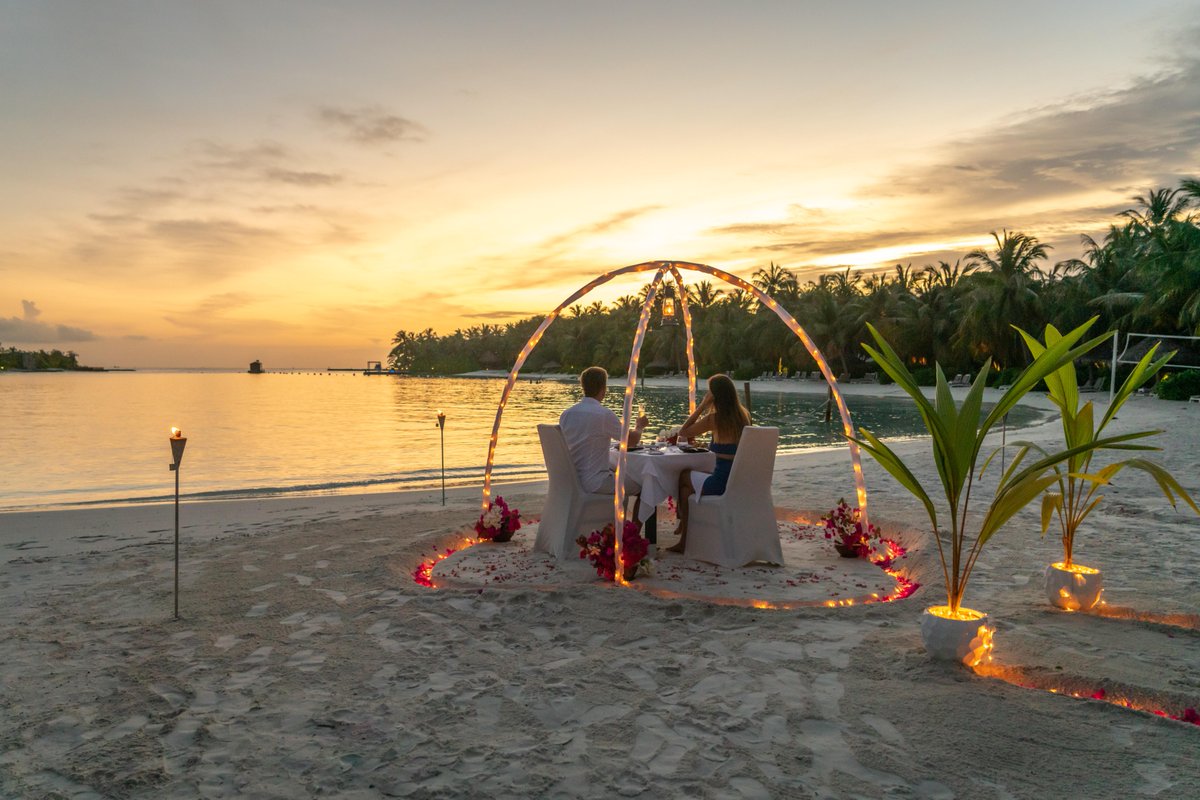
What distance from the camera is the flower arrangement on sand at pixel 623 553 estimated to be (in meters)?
5.38

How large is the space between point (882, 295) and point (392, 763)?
56261 millimetres

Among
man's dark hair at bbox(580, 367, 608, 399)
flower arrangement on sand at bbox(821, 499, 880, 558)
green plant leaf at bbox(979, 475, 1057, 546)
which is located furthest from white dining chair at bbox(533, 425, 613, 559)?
green plant leaf at bbox(979, 475, 1057, 546)

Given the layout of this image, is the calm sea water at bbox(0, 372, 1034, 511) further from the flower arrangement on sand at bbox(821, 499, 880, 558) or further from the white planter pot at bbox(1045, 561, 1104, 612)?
the white planter pot at bbox(1045, 561, 1104, 612)

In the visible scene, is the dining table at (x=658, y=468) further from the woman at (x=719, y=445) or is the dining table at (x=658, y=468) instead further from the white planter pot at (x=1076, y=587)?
the white planter pot at (x=1076, y=587)

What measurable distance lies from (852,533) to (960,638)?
262 centimetres

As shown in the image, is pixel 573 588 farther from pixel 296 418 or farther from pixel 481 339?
pixel 481 339

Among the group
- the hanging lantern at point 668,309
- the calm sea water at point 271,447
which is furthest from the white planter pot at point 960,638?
the calm sea water at point 271,447

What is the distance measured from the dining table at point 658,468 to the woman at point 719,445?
71mm

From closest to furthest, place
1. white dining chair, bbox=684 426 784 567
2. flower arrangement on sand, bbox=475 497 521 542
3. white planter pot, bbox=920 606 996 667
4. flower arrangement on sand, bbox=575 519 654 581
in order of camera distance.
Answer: white planter pot, bbox=920 606 996 667
flower arrangement on sand, bbox=575 519 654 581
white dining chair, bbox=684 426 784 567
flower arrangement on sand, bbox=475 497 521 542

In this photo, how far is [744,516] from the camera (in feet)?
19.4

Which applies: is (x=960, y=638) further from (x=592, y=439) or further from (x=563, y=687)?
(x=592, y=439)

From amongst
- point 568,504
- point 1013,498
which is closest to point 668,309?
point 568,504

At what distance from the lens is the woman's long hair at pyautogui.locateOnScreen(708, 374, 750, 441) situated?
6.12 metres

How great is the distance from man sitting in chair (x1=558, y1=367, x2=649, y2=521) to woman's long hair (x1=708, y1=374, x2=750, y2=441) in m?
0.71
